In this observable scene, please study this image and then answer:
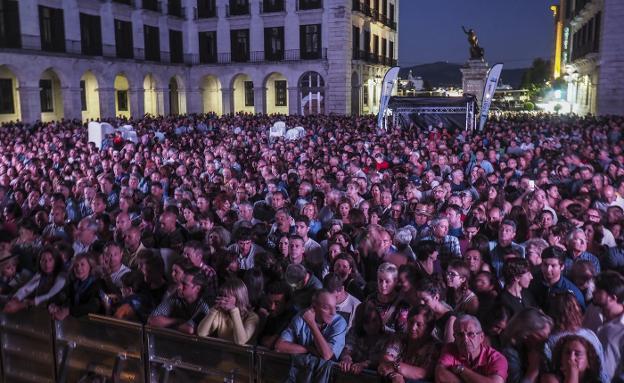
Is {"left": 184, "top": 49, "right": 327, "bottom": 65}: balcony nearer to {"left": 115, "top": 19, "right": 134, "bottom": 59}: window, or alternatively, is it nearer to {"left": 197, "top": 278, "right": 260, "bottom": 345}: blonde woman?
{"left": 115, "top": 19, "right": 134, "bottom": 59}: window

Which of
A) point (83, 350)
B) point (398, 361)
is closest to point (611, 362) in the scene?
point (398, 361)

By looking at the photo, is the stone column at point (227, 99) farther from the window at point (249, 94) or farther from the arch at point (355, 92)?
the arch at point (355, 92)

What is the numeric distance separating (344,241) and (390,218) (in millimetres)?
1783

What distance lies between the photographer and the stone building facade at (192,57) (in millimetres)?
32094

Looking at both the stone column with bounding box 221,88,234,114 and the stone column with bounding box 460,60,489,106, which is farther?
the stone column with bounding box 221,88,234,114

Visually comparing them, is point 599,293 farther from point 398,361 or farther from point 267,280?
point 267,280

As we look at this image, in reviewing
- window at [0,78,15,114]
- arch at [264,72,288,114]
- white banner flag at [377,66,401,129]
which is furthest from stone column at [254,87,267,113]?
white banner flag at [377,66,401,129]

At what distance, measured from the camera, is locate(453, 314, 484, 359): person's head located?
12.9 feet

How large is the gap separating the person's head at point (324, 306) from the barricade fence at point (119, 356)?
0.45 meters

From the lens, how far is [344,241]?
6668 millimetres

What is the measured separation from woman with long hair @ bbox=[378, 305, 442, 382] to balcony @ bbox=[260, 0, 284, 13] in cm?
3935

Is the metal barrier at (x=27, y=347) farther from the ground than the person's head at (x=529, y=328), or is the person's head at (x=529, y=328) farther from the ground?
the person's head at (x=529, y=328)

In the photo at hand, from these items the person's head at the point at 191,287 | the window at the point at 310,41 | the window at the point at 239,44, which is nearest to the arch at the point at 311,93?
the window at the point at 310,41

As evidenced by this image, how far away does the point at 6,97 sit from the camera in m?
31.8
